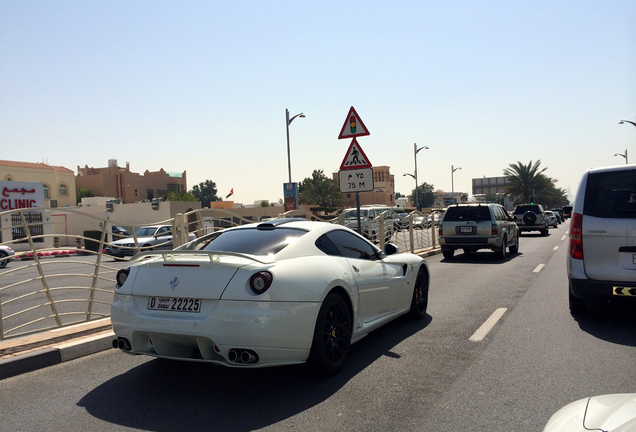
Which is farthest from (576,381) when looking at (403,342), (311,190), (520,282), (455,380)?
(311,190)

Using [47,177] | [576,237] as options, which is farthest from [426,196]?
[576,237]

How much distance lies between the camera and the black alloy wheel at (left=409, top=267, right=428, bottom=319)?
7.02 meters

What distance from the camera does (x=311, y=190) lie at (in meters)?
80.0

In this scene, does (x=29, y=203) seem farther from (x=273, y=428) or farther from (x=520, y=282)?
(x=273, y=428)

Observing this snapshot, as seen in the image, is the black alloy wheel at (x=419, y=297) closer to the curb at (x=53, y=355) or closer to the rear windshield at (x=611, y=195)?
the rear windshield at (x=611, y=195)

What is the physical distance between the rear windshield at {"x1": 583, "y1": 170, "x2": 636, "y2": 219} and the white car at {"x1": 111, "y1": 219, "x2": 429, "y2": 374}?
3.24 meters

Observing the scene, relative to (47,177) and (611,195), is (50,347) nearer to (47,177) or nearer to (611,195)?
(611,195)

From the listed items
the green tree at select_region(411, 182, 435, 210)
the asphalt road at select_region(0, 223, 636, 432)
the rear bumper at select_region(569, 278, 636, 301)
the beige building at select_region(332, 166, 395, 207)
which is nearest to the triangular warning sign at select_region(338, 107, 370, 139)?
the asphalt road at select_region(0, 223, 636, 432)

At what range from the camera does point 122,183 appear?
9044 centimetres

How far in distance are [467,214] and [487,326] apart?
983 cm

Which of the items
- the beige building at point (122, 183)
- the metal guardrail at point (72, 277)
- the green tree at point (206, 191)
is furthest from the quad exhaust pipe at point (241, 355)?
the green tree at point (206, 191)

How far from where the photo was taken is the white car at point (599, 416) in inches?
78.4

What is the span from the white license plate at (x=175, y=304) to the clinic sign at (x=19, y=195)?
3528 cm

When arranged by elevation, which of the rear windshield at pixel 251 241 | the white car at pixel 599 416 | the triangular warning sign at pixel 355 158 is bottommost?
the white car at pixel 599 416
